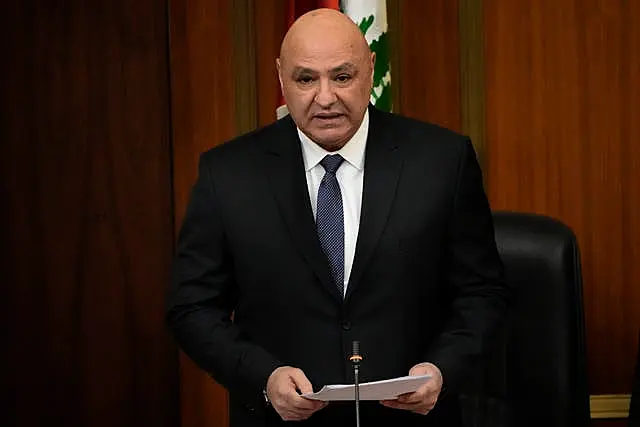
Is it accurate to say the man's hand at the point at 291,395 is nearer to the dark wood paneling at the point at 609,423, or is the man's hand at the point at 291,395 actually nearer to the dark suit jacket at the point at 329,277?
the dark suit jacket at the point at 329,277

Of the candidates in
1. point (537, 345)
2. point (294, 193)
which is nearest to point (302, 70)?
point (294, 193)

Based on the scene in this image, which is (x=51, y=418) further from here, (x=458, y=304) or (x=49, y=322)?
(x=458, y=304)

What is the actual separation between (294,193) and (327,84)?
0.80 ft

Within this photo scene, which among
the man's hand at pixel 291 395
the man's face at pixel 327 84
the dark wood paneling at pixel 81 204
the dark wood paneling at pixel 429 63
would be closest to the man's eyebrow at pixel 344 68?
the man's face at pixel 327 84

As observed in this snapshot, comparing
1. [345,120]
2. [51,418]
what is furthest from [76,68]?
[345,120]

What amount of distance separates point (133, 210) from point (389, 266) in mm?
2171

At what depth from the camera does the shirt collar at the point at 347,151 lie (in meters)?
2.61

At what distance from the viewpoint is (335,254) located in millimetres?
2545

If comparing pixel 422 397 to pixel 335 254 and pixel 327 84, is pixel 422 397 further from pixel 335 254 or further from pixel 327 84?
pixel 327 84

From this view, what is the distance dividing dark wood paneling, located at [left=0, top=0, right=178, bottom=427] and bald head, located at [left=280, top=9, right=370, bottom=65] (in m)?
2.01

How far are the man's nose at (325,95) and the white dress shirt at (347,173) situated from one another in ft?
0.44

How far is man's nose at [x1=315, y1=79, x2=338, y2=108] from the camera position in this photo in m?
2.50

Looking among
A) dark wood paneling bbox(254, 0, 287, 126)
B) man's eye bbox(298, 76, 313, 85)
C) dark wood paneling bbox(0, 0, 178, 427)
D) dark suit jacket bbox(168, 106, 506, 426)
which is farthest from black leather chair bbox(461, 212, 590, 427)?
dark wood paneling bbox(0, 0, 178, 427)

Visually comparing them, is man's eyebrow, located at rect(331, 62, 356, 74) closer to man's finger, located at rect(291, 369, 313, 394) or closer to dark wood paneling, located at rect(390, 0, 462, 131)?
man's finger, located at rect(291, 369, 313, 394)
